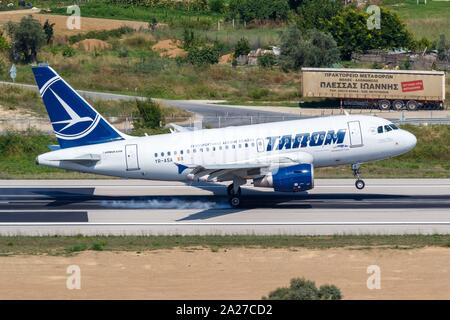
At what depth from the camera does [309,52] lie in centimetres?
11569

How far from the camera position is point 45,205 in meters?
55.0

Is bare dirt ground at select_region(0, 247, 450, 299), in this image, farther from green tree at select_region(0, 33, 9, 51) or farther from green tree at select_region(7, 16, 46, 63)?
green tree at select_region(0, 33, 9, 51)

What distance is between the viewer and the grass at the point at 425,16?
478ft

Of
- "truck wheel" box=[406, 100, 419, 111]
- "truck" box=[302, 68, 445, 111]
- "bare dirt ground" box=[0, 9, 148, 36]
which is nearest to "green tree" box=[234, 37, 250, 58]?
"bare dirt ground" box=[0, 9, 148, 36]

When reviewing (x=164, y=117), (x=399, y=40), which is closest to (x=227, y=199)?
(x=164, y=117)

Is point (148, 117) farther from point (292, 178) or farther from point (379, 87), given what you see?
point (292, 178)

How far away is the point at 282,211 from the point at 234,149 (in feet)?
13.5

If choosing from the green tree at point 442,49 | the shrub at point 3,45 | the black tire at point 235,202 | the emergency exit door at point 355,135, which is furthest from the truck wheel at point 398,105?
the shrub at point 3,45

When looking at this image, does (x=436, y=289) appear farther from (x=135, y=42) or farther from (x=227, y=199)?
(x=135, y=42)

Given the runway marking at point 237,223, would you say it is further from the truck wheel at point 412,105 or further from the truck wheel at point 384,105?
the truck wheel at point 384,105

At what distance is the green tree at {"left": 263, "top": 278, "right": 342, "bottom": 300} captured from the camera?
109ft

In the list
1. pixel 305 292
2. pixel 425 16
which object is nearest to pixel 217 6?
pixel 425 16

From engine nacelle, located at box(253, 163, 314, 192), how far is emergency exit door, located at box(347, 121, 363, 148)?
10.4 ft

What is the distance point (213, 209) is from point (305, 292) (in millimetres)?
20517
